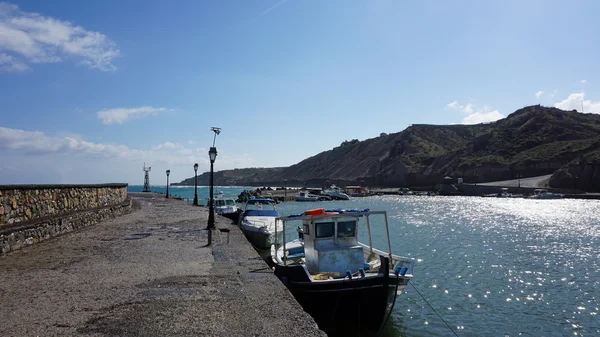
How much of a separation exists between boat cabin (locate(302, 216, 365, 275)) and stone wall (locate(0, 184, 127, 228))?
9150 mm

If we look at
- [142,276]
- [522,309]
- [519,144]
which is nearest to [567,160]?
[519,144]

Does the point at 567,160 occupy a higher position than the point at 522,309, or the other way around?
the point at 567,160

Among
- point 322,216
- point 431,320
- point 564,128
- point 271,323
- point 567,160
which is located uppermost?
point 564,128

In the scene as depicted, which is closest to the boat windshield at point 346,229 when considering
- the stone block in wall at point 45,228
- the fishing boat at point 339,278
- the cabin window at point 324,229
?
the fishing boat at point 339,278

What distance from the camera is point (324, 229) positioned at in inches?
475

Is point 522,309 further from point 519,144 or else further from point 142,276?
point 519,144

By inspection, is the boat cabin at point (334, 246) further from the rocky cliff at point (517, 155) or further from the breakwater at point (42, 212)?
the rocky cliff at point (517, 155)

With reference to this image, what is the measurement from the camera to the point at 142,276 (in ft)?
32.8

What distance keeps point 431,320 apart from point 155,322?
29.6 feet

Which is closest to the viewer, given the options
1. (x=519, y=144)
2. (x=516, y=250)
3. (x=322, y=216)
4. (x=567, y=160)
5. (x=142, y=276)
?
(x=142, y=276)

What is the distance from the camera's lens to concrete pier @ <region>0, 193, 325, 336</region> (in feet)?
21.9

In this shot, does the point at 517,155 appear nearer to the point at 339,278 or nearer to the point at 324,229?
the point at 324,229

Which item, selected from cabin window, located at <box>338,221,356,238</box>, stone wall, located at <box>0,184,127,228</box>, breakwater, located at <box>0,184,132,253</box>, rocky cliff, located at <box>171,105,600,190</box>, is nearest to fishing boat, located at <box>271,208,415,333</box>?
cabin window, located at <box>338,221,356,238</box>

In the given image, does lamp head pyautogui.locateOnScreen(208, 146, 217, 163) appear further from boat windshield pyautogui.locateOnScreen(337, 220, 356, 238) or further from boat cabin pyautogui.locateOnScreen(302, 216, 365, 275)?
boat windshield pyautogui.locateOnScreen(337, 220, 356, 238)
